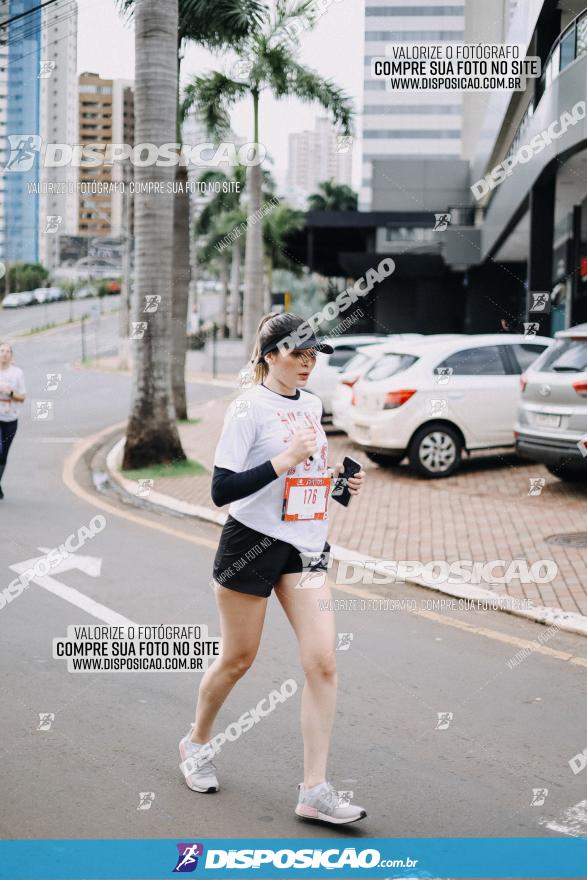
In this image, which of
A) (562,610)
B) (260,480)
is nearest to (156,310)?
(562,610)

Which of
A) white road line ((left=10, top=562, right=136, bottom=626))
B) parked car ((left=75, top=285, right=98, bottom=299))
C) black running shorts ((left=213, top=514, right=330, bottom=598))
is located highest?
parked car ((left=75, top=285, right=98, bottom=299))

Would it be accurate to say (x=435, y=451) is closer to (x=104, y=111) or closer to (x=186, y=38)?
(x=186, y=38)

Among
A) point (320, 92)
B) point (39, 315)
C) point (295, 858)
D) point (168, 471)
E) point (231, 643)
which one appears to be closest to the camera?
point (295, 858)

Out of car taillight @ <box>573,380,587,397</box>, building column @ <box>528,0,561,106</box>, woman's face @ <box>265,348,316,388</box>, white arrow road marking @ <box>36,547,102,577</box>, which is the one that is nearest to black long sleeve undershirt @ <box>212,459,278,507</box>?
woman's face @ <box>265,348,316,388</box>

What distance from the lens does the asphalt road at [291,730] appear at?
4.02 metres

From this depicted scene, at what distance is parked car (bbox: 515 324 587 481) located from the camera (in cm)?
1075

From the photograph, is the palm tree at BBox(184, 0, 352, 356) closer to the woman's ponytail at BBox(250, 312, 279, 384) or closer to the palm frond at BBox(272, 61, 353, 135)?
the palm frond at BBox(272, 61, 353, 135)

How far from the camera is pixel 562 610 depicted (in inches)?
277

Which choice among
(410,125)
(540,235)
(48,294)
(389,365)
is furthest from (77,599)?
(410,125)

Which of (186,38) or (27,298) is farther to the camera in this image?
(27,298)

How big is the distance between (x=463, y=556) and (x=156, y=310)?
591 centimetres

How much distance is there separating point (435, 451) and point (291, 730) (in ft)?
27.3

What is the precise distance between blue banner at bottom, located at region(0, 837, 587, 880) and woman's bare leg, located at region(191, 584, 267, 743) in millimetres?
595

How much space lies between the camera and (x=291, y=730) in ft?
16.3
